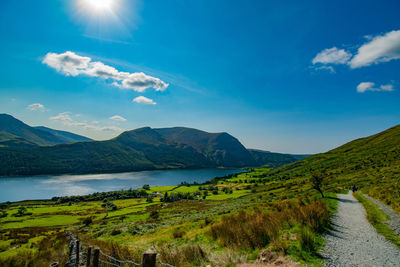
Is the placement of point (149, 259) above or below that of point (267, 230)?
above

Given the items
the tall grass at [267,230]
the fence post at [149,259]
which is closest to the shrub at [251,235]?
the tall grass at [267,230]

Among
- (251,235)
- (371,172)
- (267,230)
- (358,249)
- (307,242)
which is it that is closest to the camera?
(307,242)

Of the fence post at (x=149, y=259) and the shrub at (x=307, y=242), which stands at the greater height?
the fence post at (x=149, y=259)

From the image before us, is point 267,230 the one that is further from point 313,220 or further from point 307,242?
point 313,220

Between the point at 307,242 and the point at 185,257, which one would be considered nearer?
the point at 307,242

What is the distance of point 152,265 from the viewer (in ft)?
17.6

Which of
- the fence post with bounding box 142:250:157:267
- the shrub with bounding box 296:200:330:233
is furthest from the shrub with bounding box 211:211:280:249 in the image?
the fence post with bounding box 142:250:157:267

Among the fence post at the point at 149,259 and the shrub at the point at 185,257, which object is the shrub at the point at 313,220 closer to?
the shrub at the point at 185,257

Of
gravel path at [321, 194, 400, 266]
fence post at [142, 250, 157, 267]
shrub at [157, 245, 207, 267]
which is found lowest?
shrub at [157, 245, 207, 267]

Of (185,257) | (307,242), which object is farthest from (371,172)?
(185,257)

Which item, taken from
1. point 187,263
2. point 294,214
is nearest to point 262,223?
point 294,214

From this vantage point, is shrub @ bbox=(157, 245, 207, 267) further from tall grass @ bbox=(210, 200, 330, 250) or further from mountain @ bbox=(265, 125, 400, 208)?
mountain @ bbox=(265, 125, 400, 208)

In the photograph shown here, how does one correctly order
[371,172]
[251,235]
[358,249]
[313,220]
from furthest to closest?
[371,172], [313,220], [251,235], [358,249]

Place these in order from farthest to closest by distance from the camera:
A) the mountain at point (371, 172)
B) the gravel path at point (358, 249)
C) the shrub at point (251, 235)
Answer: the mountain at point (371, 172)
the shrub at point (251, 235)
the gravel path at point (358, 249)
